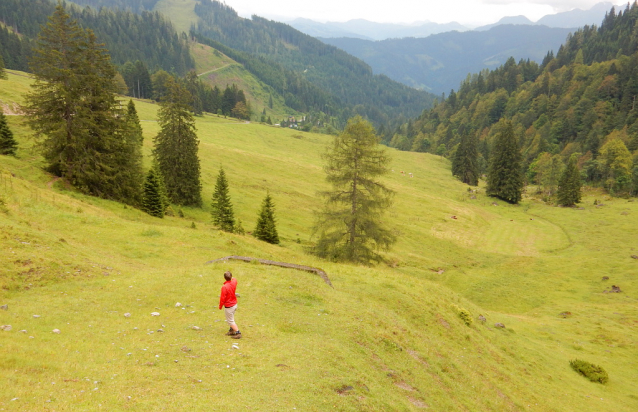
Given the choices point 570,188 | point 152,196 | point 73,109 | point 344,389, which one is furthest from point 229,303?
point 570,188

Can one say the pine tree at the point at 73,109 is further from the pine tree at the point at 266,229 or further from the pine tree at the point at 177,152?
the pine tree at the point at 266,229

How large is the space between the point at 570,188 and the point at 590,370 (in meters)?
87.4

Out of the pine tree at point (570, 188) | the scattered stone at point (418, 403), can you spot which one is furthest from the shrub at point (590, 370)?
the pine tree at point (570, 188)

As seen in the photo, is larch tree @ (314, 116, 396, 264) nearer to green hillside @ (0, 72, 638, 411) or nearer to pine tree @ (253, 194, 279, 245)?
pine tree @ (253, 194, 279, 245)

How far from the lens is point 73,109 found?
3494cm

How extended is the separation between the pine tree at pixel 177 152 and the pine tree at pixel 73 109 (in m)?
15.0

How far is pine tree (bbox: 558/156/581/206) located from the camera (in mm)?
95625

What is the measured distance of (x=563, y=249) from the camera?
64.0 metres

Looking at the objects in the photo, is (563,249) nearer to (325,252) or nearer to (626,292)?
(626,292)

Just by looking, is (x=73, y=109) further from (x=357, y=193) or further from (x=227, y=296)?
(x=227, y=296)

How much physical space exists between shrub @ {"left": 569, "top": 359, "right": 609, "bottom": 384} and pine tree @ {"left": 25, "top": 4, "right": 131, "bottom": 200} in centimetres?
4570

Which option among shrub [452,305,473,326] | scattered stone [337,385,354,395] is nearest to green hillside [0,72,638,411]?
scattered stone [337,385,354,395]

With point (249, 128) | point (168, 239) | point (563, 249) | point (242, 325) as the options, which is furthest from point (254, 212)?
point (249, 128)

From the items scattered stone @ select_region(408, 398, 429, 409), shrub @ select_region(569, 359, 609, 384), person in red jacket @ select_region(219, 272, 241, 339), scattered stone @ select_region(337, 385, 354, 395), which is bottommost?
shrub @ select_region(569, 359, 609, 384)
